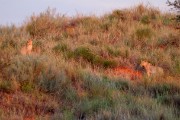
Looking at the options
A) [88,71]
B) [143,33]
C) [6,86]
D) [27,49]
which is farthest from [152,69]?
[143,33]

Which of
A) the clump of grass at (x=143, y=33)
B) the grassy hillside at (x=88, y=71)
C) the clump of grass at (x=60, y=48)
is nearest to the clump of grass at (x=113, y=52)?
the grassy hillside at (x=88, y=71)

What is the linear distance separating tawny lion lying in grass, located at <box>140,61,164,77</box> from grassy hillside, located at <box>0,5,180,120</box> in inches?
5.7

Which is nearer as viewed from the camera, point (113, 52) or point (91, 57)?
point (91, 57)

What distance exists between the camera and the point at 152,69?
1242cm

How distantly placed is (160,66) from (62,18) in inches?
259

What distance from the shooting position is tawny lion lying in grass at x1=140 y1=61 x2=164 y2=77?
476 inches

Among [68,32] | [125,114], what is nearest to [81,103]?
[125,114]

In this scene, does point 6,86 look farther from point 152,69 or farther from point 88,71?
point 152,69

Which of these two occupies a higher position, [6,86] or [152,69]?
[6,86]

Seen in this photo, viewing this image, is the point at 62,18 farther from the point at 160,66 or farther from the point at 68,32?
the point at 160,66

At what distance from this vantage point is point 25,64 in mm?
11156

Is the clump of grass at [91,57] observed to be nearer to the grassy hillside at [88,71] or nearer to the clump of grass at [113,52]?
the grassy hillside at [88,71]

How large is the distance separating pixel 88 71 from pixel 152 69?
181 centimetres

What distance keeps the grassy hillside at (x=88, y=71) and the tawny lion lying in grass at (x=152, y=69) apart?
144 mm
